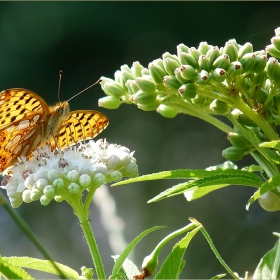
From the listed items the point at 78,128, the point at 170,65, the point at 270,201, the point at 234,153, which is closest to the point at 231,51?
the point at 170,65

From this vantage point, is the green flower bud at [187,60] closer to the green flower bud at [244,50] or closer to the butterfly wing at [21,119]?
the green flower bud at [244,50]

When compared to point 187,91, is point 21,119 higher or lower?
lower

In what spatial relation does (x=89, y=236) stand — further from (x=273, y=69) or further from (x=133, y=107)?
(x=133, y=107)

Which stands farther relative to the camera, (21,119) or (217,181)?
(21,119)

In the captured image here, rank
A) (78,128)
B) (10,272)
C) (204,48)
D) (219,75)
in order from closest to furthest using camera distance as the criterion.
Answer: (10,272), (219,75), (204,48), (78,128)

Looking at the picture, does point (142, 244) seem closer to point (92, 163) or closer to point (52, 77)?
point (52, 77)

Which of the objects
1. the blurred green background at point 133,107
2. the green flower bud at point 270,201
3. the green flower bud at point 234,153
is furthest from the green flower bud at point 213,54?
the blurred green background at point 133,107

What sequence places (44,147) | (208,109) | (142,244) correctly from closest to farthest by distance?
(208,109) → (44,147) → (142,244)

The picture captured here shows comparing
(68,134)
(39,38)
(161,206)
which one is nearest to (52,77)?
(39,38)
